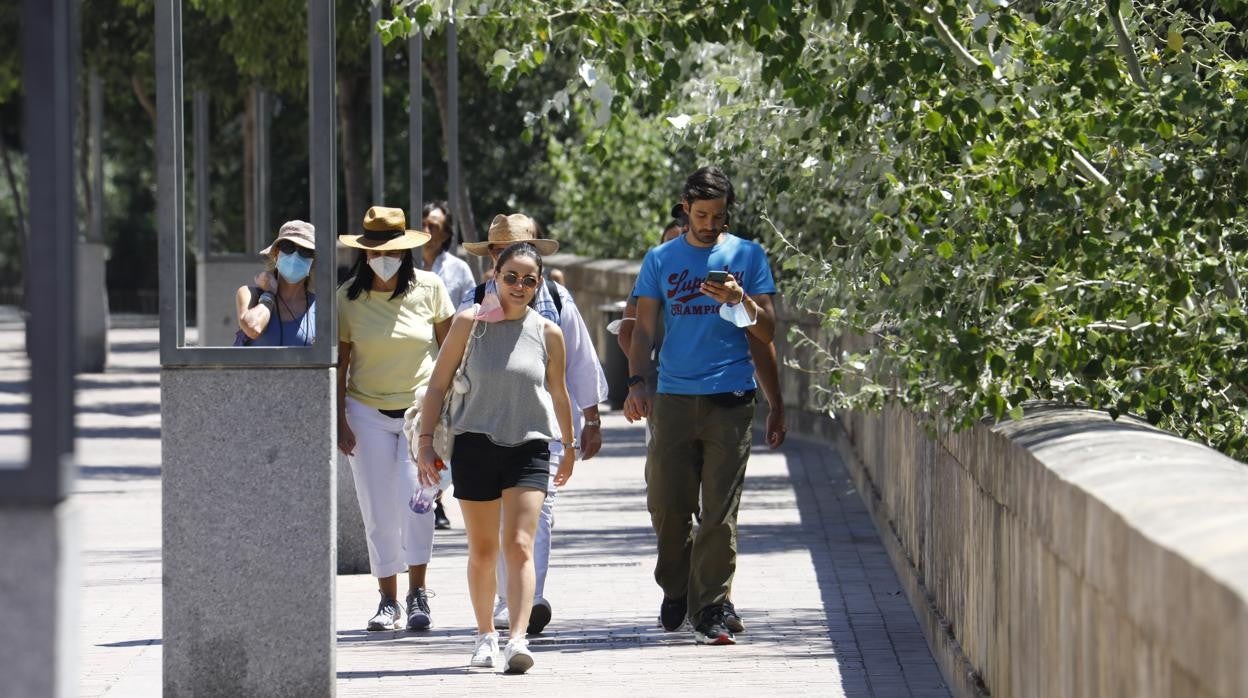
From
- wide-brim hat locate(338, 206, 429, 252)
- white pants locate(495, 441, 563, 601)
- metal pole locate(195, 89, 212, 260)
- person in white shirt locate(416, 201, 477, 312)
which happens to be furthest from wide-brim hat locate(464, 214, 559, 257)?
metal pole locate(195, 89, 212, 260)

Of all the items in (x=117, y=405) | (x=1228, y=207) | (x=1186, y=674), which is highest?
(x=1228, y=207)

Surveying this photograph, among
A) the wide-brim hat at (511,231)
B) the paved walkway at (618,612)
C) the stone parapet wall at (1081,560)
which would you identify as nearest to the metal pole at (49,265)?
the paved walkway at (618,612)

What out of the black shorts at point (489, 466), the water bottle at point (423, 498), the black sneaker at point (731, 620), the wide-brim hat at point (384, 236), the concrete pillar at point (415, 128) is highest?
the concrete pillar at point (415, 128)

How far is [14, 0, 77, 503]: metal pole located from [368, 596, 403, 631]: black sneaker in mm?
5184

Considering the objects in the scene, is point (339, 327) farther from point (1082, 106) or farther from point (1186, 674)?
point (1186, 674)

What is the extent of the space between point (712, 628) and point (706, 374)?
99cm

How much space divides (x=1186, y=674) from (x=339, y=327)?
249 inches

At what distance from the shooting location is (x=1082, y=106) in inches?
293

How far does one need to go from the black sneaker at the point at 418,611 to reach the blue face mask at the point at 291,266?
1399 mm

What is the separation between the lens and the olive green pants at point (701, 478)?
8977mm

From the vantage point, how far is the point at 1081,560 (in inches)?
187

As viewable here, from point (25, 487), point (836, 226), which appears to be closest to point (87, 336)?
point (836, 226)

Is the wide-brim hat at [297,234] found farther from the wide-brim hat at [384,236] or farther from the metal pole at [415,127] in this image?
the metal pole at [415,127]

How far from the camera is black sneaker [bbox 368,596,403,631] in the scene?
949 cm
